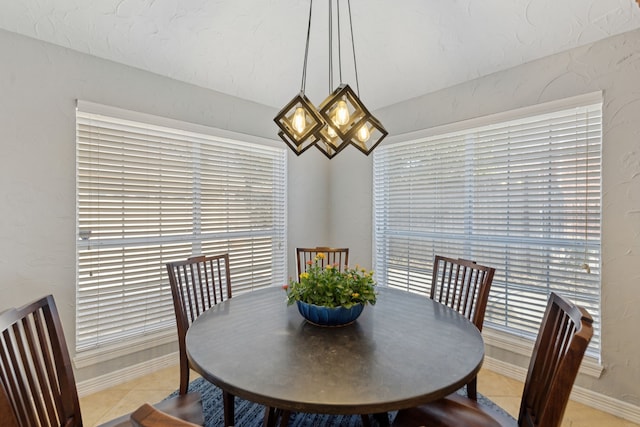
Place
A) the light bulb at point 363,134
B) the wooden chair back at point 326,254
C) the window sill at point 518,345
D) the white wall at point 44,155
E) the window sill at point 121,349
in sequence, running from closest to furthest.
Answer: the light bulb at point 363,134 → the white wall at point 44,155 → the window sill at point 518,345 → the window sill at point 121,349 → the wooden chair back at point 326,254

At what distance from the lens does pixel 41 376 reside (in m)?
1.16

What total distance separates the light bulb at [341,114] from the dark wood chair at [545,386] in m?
1.21

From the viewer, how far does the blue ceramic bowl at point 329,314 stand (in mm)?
1499

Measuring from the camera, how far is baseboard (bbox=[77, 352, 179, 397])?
2.29 metres

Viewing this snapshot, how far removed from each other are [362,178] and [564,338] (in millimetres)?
2694

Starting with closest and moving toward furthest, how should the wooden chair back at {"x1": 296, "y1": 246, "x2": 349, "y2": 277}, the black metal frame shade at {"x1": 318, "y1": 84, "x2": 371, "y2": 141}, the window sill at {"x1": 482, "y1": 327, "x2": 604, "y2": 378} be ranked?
the black metal frame shade at {"x1": 318, "y1": 84, "x2": 371, "y2": 141}
the window sill at {"x1": 482, "y1": 327, "x2": 604, "y2": 378}
the wooden chair back at {"x1": 296, "y1": 246, "x2": 349, "y2": 277}

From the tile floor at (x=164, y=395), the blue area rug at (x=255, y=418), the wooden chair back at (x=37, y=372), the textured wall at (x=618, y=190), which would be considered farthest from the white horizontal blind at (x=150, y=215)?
the textured wall at (x=618, y=190)

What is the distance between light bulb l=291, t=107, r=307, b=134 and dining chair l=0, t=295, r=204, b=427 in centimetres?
134

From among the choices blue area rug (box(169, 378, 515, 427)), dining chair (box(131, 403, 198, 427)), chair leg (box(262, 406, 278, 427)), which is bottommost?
blue area rug (box(169, 378, 515, 427))

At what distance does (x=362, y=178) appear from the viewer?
12.0 ft

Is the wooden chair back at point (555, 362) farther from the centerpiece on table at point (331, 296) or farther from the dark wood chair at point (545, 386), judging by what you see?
the centerpiece on table at point (331, 296)

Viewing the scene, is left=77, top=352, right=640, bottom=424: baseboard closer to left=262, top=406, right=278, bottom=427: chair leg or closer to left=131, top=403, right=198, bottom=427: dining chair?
left=262, top=406, right=278, bottom=427: chair leg

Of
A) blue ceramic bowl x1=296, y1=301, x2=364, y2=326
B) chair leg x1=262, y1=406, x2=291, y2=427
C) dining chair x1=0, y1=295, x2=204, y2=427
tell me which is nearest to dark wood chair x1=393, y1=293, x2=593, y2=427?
blue ceramic bowl x1=296, y1=301, x2=364, y2=326

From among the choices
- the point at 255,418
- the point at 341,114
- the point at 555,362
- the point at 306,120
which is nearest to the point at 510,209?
the point at 555,362
